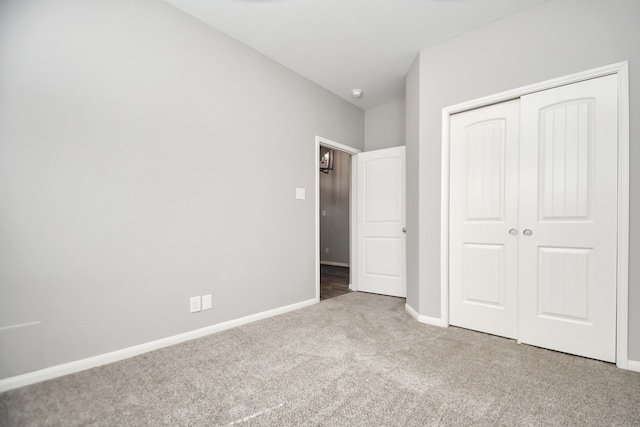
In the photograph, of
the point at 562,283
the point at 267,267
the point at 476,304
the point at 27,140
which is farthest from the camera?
the point at 267,267

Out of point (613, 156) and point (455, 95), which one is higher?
point (455, 95)

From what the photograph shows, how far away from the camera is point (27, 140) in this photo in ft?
5.61

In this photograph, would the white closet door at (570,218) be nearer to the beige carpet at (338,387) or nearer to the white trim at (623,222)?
the white trim at (623,222)

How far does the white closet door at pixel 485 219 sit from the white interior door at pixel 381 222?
3.47 feet

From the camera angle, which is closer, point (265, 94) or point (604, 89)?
point (604, 89)

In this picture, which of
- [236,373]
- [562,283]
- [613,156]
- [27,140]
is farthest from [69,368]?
[613,156]

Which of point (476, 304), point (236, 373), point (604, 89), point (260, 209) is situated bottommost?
point (236, 373)

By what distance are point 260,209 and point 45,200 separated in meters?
1.59

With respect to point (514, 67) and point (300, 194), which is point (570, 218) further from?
point (300, 194)

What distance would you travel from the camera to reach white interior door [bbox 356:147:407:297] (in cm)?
381

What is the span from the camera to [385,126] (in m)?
4.23

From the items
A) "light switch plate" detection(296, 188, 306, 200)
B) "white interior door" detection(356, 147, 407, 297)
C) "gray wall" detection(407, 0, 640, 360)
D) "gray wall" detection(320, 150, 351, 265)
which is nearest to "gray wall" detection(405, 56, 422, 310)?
"gray wall" detection(407, 0, 640, 360)

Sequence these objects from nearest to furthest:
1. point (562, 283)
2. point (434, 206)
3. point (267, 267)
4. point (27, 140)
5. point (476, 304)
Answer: point (27, 140) < point (562, 283) < point (476, 304) < point (434, 206) < point (267, 267)

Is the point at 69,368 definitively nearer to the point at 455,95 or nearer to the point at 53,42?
the point at 53,42
